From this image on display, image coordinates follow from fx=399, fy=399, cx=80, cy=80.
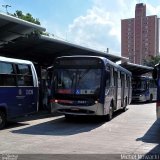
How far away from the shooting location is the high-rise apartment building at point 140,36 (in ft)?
262

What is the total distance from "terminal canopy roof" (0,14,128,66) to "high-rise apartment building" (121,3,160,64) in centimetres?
5153

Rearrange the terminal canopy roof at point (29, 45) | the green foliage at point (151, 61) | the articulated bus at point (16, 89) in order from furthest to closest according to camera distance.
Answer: the green foliage at point (151, 61)
the terminal canopy roof at point (29, 45)
the articulated bus at point (16, 89)

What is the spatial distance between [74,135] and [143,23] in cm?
6967

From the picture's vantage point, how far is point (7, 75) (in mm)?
14914

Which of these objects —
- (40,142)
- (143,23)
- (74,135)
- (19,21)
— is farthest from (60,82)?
(143,23)

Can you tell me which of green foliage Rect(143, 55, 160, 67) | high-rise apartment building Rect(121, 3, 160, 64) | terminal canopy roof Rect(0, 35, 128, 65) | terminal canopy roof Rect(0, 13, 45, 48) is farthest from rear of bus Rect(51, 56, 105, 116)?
green foliage Rect(143, 55, 160, 67)

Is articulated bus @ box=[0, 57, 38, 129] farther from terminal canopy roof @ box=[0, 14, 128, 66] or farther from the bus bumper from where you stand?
terminal canopy roof @ box=[0, 14, 128, 66]

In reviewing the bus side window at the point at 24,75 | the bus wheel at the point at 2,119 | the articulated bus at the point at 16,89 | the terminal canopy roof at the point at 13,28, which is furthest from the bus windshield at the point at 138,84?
the bus wheel at the point at 2,119

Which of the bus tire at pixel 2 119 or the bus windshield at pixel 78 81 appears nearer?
the bus tire at pixel 2 119

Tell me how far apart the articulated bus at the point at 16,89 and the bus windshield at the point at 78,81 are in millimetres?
1134

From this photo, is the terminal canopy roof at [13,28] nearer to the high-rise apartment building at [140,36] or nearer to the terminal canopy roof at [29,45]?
the terminal canopy roof at [29,45]

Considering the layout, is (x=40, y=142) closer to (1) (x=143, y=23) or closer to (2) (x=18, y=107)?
(2) (x=18, y=107)

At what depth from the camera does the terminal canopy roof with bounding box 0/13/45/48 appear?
683 inches

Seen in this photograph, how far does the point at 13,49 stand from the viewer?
23516 millimetres
